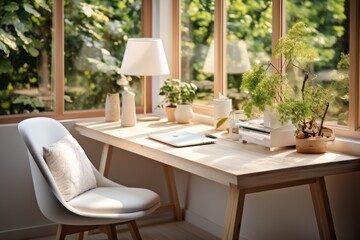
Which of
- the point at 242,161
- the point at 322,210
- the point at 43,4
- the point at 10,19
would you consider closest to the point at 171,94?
the point at 43,4

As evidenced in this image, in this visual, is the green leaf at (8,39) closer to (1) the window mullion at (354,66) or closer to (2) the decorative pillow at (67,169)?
(2) the decorative pillow at (67,169)

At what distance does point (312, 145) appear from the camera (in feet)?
10.9

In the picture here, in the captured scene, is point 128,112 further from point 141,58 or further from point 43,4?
point 43,4

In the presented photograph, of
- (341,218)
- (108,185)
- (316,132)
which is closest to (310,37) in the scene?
(316,132)

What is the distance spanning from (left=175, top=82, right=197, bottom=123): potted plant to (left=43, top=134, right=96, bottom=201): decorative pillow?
0.89 metres

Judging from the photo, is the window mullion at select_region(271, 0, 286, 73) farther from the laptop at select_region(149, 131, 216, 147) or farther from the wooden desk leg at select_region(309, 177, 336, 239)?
the wooden desk leg at select_region(309, 177, 336, 239)

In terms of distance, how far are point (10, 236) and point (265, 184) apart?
200 centimetres

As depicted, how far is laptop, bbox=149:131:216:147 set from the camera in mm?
3643

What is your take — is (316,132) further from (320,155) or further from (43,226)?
(43,226)

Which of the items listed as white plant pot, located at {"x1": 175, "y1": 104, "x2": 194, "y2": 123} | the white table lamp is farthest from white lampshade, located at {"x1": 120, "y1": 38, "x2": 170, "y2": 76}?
white plant pot, located at {"x1": 175, "y1": 104, "x2": 194, "y2": 123}

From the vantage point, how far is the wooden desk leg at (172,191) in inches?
184

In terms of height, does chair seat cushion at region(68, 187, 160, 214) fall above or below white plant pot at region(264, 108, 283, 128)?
below

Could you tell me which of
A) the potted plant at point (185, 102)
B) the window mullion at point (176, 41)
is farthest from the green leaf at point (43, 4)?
the potted plant at point (185, 102)

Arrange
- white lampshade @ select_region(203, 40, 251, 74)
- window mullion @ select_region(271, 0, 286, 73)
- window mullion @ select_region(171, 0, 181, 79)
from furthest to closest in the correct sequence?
window mullion @ select_region(171, 0, 181, 79)
white lampshade @ select_region(203, 40, 251, 74)
window mullion @ select_region(271, 0, 286, 73)
